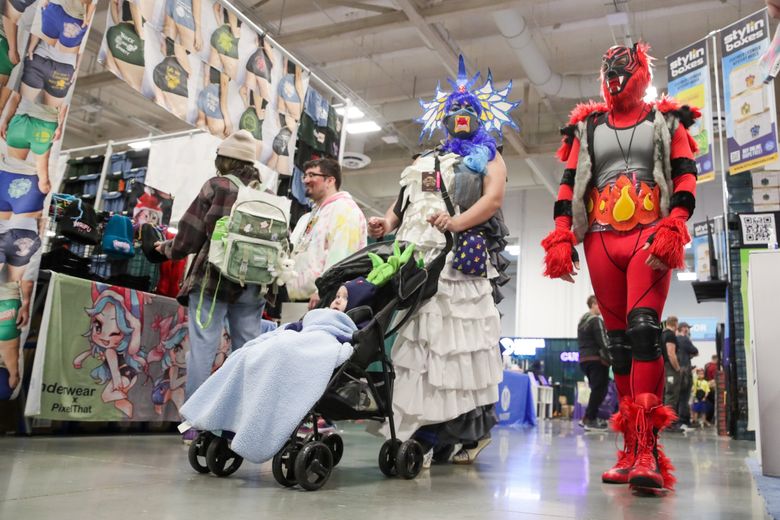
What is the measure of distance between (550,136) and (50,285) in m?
12.5

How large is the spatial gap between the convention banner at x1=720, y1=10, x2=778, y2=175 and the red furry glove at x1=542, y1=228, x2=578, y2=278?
4.57 m

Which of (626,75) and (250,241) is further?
(250,241)

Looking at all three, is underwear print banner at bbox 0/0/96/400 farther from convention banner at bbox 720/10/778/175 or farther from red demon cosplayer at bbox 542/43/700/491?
convention banner at bbox 720/10/778/175

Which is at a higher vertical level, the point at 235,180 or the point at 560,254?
the point at 235,180

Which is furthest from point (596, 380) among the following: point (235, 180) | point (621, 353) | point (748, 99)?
point (235, 180)

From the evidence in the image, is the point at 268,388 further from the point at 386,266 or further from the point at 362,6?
the point at 362,6

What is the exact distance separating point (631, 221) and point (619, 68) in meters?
0.68

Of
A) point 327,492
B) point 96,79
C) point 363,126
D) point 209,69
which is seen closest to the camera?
point 327,492

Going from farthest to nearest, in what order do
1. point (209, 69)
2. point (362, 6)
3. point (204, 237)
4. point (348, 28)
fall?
point (348, 28) → point (362, 6) → point (209, 69) → point (204, 237)

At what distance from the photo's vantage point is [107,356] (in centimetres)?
372

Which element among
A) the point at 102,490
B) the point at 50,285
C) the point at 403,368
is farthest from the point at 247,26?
the point at 102,490

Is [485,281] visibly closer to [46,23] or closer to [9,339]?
[9,339]

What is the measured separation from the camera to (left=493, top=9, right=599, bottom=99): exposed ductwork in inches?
350

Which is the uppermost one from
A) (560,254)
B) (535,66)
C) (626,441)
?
(535,66)
